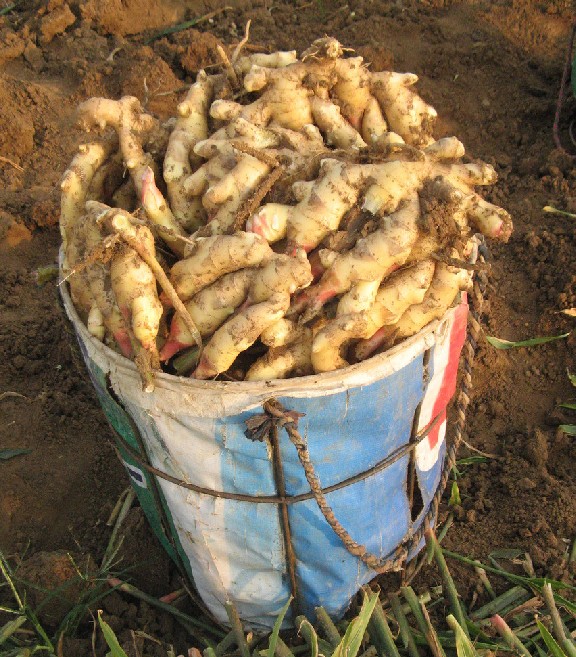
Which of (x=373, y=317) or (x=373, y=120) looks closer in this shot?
(x=373, y=317)

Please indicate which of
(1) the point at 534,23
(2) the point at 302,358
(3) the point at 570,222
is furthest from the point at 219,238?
(1) the point at 534,23

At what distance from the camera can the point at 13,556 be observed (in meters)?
1.71

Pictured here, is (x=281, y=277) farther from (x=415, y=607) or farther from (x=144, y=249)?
(x=415, y=607)

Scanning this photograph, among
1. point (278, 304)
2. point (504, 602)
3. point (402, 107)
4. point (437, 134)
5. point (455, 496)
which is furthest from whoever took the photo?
point (437, 134)

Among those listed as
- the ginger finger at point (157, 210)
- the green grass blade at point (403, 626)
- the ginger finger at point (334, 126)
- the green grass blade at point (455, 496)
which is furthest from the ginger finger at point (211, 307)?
the green grass blade at point (455, 496)

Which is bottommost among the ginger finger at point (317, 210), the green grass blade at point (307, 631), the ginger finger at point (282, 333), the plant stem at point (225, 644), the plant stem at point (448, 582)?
the plant stem at point (448, 582)

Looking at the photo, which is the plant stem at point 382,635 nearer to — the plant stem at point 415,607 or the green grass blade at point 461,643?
the plant stem at point 415,607

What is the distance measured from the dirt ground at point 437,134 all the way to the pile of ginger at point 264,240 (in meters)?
0.34

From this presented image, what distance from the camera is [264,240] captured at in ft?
3.85

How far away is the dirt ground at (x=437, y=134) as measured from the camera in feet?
6.03

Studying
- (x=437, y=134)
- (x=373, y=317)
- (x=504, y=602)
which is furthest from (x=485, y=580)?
(x=437, y=134)

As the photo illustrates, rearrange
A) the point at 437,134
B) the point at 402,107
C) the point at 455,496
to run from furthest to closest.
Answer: the point at 437,134 → the point at 455,496 → the point at 402,107

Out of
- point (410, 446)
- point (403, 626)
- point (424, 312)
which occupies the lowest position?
point (403, 626)

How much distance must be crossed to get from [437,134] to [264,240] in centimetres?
218
